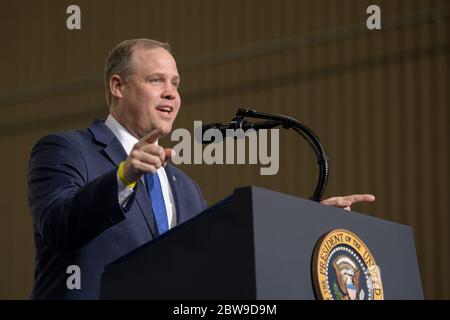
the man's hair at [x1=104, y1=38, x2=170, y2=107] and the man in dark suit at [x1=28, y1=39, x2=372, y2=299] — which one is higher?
the man's hair at [x1=104, y1=38, x2=170, y2=107]

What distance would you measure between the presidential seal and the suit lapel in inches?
24.1

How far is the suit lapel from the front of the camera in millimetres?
1928

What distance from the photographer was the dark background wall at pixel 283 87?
4.04 meters

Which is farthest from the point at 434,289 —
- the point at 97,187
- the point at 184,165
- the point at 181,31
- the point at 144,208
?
the point at 97,187

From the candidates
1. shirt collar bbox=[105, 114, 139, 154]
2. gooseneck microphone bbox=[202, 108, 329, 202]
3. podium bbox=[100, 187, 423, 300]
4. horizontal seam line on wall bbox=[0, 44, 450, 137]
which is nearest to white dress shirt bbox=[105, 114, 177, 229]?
shirt collar bbox=[105, 114, 139, 154]

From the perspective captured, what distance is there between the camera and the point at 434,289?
3953mm

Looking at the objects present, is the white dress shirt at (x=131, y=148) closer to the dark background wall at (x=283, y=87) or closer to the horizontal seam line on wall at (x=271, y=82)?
the dark background wall at (x=283, y=87)

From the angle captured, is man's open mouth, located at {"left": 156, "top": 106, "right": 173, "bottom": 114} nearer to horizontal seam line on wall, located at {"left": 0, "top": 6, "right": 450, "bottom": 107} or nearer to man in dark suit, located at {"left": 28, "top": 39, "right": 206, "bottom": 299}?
man in dark suit, located at {"left": 28, "top": 39, "right": 206, "bottom": 299}

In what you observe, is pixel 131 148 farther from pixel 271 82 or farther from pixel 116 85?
pixel 271 82

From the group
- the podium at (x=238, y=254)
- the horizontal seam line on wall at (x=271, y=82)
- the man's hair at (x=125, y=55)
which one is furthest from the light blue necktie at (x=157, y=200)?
the horizontal seam line on wall at (x=271, y=82)

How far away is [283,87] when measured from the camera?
173 inches

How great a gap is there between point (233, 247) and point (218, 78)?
132 inches

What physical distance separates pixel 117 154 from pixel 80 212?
1.63 ft
